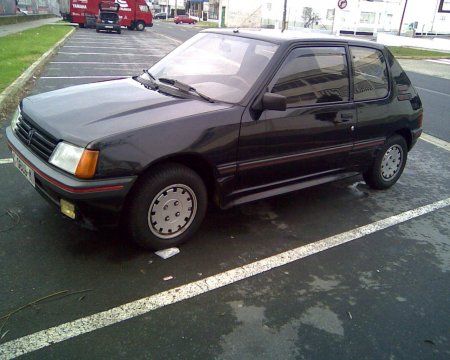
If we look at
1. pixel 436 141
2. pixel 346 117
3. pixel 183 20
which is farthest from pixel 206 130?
pixel 183 20

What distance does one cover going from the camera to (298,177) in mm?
3850

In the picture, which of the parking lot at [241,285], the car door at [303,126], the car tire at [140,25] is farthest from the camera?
the car tire at [140,25]

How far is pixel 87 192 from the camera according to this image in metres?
2.66

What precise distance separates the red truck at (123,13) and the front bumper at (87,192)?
3008 centimetres

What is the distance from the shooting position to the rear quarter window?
4.09 metres

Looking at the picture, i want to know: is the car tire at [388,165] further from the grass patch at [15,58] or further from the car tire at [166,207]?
the grass patch at [15,58]

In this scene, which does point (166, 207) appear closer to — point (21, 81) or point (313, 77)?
point (313, 77)

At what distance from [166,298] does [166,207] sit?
0.71m

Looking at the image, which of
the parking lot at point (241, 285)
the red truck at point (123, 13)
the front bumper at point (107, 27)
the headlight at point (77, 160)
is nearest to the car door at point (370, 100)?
the parking lot at point (241, 285)

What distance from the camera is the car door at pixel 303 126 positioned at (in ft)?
11.2

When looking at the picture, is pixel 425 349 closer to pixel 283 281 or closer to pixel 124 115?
pixel 283 281

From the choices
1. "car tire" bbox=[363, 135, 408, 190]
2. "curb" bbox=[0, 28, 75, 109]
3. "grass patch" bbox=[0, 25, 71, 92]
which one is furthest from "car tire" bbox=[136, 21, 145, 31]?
"car tire" bbox=[363, 135, 408, 190]

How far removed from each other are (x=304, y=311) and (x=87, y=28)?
32.5m

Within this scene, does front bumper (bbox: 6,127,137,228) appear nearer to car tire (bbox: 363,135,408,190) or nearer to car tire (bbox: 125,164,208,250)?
car tire (bbox: 125,164,208,250)
